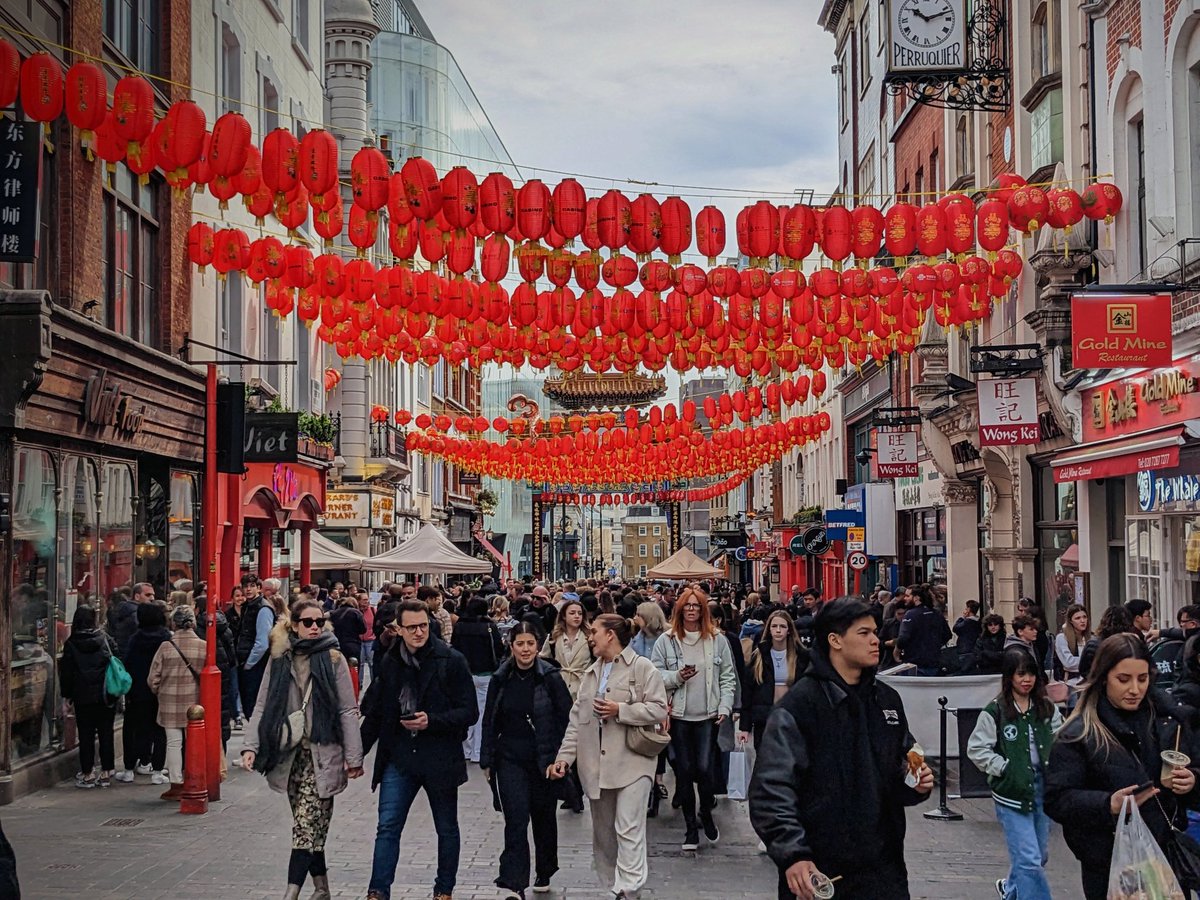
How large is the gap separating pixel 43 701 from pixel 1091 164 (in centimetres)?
1441

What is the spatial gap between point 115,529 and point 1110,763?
13.5 m

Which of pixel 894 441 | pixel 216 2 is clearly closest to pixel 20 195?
pixel 216 2

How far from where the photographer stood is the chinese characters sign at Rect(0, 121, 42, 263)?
37.9ft

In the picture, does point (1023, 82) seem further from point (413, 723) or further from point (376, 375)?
point (376, 375)

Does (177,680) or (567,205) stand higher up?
(567,205)

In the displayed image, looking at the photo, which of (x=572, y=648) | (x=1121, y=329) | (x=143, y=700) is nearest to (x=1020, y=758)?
(x=572, y=648)

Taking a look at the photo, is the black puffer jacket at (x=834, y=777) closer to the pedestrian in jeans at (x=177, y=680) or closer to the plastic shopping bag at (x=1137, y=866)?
the plastic shopping bag at (x=1137, y=866)

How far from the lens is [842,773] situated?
4.98 m

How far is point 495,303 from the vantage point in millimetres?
18078

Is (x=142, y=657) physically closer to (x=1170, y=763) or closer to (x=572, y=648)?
(x=572, y=648)

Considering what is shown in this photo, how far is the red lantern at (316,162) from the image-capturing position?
1298 centimetres

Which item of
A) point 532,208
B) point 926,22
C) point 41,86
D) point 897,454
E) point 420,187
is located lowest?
point 897,454

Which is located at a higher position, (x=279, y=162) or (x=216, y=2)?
(x=216, y=2)

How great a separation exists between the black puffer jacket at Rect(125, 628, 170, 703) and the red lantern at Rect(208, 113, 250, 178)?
446cm
